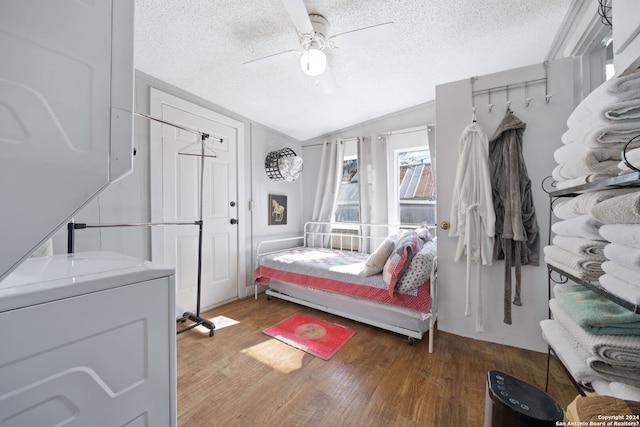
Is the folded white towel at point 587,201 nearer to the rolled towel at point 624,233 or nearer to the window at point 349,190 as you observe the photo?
the rolled towel at point 624,233

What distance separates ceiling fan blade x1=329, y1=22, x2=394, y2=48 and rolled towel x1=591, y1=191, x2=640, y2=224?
1.36 m

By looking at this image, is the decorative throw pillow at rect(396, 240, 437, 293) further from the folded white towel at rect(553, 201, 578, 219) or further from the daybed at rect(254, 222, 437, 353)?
the folded white towel at rect(553, 201, 578, 219)

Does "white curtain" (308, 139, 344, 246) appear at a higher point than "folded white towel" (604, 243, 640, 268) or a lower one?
higher

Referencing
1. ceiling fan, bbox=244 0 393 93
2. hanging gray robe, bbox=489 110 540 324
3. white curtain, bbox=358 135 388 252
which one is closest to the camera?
ceiling fan, bbox=244 0 393 93

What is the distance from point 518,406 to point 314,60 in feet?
6.29

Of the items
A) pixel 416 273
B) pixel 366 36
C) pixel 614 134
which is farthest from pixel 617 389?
pixel 366 36

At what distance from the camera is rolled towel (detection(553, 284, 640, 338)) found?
0.73 metres

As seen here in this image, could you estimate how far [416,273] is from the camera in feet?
6.25

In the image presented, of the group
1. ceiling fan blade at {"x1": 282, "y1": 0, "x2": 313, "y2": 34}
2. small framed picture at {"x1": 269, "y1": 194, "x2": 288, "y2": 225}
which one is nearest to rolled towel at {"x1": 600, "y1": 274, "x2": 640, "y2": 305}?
ceiling fan blade at {"x1": 282, "y1": 0, "x2": 313, "y2": 34}

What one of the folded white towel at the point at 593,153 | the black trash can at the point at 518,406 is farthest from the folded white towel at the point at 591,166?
the black trash can at the point at 518,406

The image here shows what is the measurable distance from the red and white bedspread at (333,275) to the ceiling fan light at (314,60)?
5.61 ft

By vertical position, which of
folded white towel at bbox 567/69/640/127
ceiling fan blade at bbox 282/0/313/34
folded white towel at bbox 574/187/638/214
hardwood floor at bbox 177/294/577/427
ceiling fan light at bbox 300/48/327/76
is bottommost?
hardwood floor at bbox 177/294/577/427

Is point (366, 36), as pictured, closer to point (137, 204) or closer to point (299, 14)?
point (299, 14)

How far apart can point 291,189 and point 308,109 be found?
1299 millimetres
